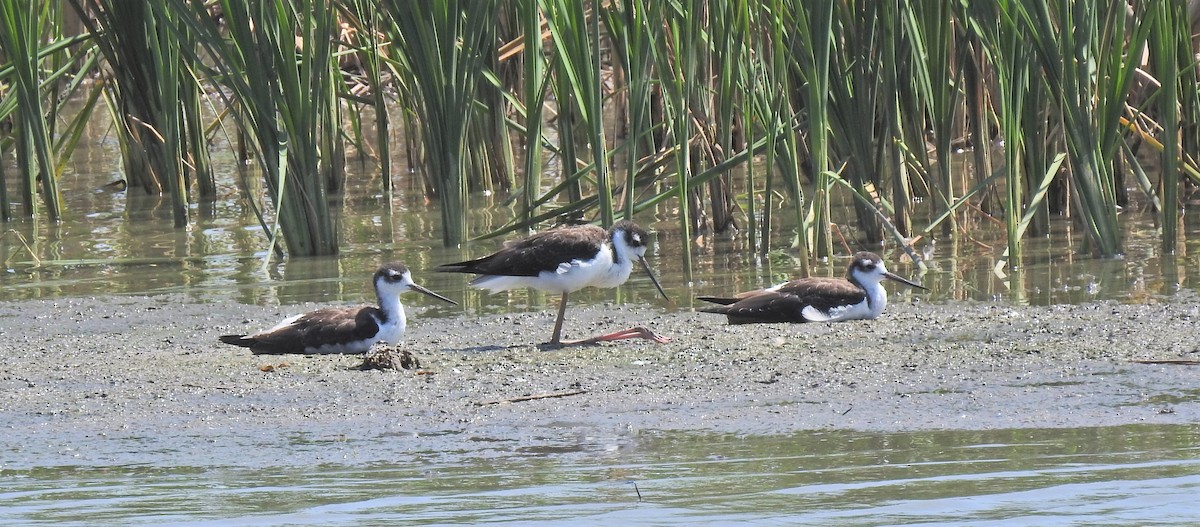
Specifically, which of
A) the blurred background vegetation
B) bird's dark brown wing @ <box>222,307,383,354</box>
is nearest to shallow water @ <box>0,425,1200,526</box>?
bird's dark brown wing @ <box>222,307,383,354</box>

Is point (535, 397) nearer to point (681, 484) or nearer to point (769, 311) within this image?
point (681, 484)

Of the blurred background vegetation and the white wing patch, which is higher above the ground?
the blurred background vegetation

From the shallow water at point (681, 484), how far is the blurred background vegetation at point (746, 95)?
2924 millimetres

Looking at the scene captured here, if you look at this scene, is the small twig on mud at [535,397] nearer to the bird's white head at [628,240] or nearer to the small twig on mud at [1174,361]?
the bird's white head at [628,240]

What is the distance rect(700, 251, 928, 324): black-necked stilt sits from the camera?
7.19 metres

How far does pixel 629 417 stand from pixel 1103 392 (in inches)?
60.8

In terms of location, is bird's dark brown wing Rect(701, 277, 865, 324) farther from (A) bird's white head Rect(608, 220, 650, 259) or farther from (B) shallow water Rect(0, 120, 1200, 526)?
(B) shallow water Rect(0, 120, 1200, 526)

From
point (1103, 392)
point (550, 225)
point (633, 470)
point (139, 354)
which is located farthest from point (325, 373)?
point (550, 225)

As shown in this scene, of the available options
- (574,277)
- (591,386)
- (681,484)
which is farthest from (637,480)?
(574,277)

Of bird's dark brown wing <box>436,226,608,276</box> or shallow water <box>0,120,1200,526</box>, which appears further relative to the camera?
bird's dark brown wing <box>436,226,608,276</box>

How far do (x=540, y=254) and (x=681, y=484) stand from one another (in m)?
2.83

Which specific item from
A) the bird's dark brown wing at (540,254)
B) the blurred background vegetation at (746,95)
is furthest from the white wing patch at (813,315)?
the bird's dark brown wing at (540,254)

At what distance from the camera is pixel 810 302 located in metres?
7.20

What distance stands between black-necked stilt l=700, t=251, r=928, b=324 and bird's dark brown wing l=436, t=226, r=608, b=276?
26.5 inches
